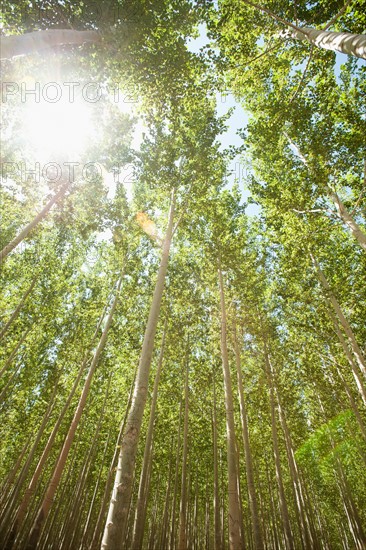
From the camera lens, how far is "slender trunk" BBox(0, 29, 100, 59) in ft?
16.6

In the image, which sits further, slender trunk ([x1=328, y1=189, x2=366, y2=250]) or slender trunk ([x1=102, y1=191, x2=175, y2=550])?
slender trunk ([x1=328, y1=189, x2=366, y2=250])

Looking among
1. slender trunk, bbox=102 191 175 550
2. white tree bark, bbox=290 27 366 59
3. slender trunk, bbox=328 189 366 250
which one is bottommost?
slender trunk, bbox=102 191 175 550

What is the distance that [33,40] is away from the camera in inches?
212

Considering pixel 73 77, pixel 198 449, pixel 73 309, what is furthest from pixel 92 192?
pixel 198 449

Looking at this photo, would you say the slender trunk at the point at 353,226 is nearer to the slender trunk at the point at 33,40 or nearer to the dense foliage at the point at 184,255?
the dense foliage at the point at 184,255

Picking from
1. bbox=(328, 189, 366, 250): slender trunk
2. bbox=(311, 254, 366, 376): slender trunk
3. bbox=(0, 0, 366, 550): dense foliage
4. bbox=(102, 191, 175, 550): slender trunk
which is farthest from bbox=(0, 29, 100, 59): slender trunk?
bbox=(311, 254, 366, 376): slender trunk

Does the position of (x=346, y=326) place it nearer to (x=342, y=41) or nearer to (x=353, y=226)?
(x=353, y=226)

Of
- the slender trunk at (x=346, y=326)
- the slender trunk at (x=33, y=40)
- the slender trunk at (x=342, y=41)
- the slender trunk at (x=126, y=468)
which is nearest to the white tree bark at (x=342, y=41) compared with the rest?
the slender trunk at (x=342, y=41)

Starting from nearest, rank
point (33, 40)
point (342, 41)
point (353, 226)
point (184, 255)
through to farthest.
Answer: point (342, 41)
point (33, 40)
point (353, 226)
point (184, 255)

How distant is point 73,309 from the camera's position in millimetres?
14297

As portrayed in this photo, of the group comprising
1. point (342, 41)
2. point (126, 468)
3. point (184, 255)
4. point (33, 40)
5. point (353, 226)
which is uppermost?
point (184, 255)

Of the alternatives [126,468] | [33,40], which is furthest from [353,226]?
[33,40]

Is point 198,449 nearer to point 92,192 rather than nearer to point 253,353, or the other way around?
point 253,353

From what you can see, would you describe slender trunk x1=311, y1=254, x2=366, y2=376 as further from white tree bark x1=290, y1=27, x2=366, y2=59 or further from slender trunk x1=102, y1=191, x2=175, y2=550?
white tree bark x1=290, y1=27, x2=366, y2=59
